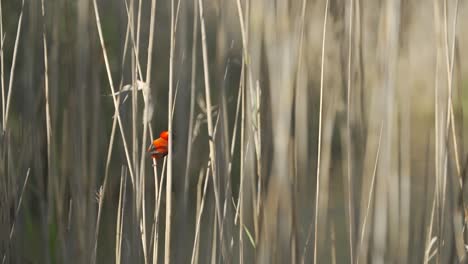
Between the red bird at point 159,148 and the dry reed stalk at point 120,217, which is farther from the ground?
the red bird at point 159,148

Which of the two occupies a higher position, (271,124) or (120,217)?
(271,124)

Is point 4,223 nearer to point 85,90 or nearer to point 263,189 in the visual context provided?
point 85,90

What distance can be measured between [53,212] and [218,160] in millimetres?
275

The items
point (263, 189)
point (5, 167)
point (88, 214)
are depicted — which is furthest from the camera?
point (5, 167)

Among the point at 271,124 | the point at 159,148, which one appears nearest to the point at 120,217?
the point at 159,148

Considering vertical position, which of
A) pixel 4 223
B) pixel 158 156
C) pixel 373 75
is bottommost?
pixel 4 223

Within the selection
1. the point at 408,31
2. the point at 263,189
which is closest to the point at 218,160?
the point at 263,189

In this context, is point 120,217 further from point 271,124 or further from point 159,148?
point 271,124

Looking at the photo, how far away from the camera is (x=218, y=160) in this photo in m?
0.93

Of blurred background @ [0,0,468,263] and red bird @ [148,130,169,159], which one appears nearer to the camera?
blurred background @ [0,0,468,263]

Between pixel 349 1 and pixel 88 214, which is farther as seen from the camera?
pixel 88 214

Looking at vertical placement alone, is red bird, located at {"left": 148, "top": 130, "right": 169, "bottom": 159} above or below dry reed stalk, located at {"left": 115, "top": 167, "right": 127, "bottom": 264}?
above

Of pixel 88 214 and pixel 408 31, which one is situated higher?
pixel 408 31

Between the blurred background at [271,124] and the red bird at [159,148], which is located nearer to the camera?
the blurred background at [271,124]
